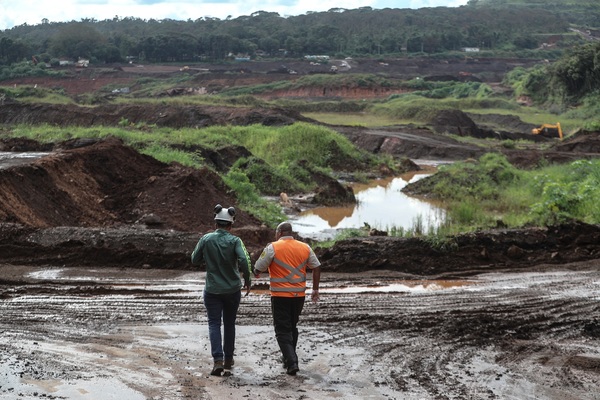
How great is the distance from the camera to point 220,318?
32.5 ft

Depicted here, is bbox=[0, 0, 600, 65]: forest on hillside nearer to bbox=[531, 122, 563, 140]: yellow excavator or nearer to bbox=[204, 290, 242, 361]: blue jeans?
bbox=[531, 122, 563, 140]: yellow excavator

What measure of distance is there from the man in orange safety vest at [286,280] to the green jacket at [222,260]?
0.24 meters

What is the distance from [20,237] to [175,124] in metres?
38.5

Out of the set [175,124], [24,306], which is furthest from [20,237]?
[175,124]

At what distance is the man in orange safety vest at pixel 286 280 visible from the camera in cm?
992

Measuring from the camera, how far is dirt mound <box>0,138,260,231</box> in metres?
21.8

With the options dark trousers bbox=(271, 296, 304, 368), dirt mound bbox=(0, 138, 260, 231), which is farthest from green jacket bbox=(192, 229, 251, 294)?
dirt mound bbox=(0, 138, 260, 231)

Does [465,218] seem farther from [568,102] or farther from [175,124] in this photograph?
[568,102]

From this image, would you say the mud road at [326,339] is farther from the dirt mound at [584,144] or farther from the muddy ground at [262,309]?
the dirt mound at [584,144]

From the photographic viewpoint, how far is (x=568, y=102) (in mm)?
75000

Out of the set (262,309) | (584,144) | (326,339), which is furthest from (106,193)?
(584,144)

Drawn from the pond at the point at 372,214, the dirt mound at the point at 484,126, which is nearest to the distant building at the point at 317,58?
the dirt mound at the point at 484,126

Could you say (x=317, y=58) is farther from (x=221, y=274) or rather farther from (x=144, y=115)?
(x=221, y=274)

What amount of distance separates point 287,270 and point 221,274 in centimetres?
74
